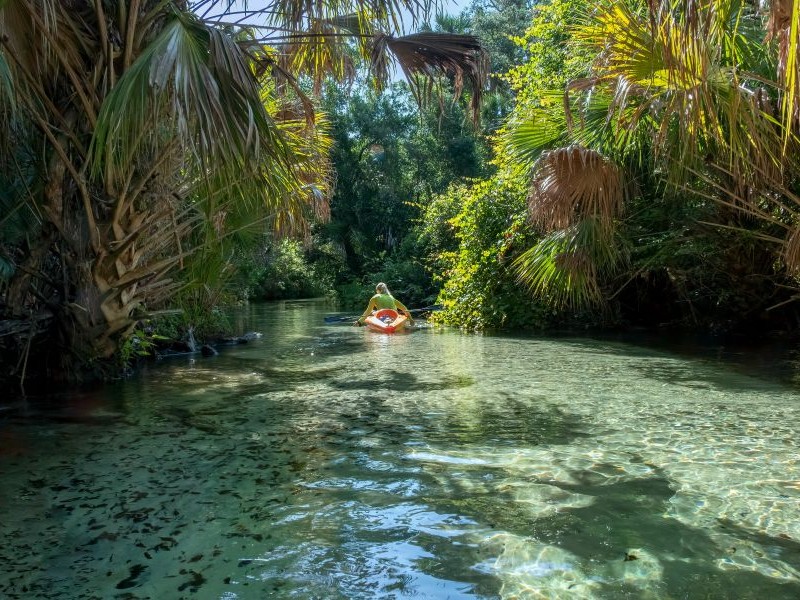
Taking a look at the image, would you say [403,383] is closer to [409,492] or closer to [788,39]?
[409,492]

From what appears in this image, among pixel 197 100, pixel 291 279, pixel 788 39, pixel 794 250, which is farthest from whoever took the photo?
pixel 291 279

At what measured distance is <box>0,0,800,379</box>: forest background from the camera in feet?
18.7

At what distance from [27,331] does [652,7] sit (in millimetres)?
6990

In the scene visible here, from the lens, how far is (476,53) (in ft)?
25.2

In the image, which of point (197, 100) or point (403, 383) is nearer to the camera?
point (197, 100)

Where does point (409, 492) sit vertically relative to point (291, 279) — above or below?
below

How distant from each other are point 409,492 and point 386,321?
10.6 m

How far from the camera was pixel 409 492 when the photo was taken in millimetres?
3824

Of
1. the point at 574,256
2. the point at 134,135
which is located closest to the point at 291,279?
the point at 574,256

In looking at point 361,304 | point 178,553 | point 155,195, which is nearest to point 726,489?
point 178,553

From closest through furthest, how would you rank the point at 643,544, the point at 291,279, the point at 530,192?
the point at 643,544
the point at 530,192
the point at 291,279

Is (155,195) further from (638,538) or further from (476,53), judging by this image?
(638,538)

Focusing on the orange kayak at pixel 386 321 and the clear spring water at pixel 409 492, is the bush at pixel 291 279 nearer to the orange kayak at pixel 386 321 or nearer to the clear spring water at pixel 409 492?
the orange kayak at pixel 386 321

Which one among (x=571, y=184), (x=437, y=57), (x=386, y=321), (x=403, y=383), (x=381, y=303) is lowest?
(x=403, y=383)
